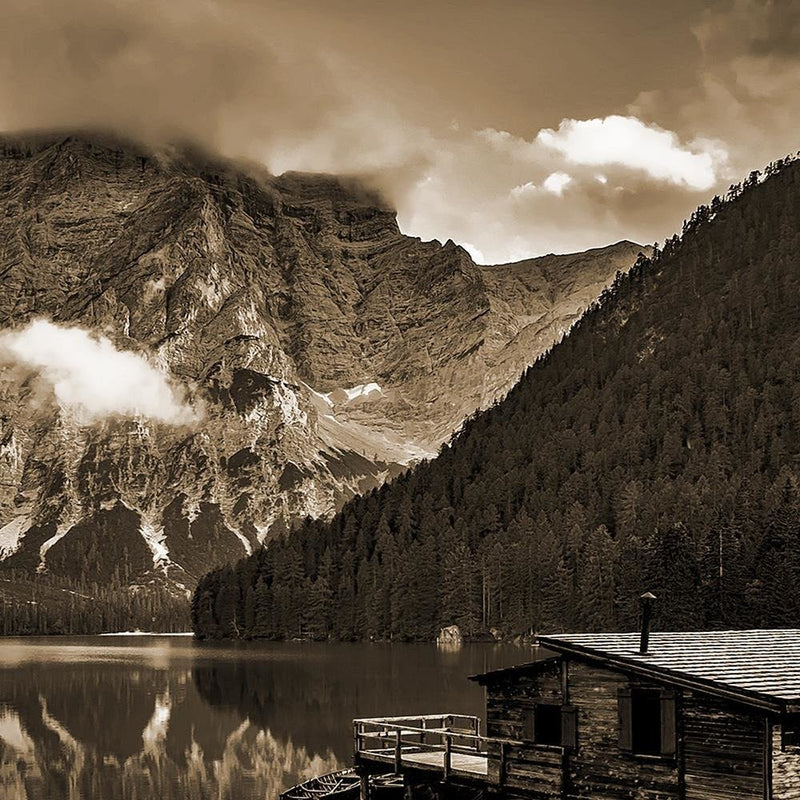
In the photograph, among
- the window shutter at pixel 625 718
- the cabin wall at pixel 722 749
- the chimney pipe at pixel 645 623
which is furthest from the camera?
the chimney pipe at pixel 645 623

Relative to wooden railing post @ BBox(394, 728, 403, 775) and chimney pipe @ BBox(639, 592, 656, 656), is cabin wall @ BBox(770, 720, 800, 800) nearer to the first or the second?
chimney pipe @ BBox(639, 592, 656, 656)

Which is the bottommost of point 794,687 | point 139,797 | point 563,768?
point 139,797

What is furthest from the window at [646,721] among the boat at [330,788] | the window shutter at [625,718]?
the boat at [330,788]

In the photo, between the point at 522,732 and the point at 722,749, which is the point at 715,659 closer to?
the point at 722,749

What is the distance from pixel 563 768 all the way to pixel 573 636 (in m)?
5.37

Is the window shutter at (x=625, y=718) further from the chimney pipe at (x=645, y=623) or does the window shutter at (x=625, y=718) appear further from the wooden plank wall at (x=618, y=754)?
the chimney pipe at (x=645, y=623)

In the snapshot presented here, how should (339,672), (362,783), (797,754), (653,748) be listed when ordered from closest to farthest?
(797,754) → (653,748) → (362,783) → (339,672)

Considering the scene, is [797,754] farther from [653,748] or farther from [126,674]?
[126,674]

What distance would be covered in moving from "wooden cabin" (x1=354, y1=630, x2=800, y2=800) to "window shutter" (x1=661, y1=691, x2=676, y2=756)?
0.14 ft

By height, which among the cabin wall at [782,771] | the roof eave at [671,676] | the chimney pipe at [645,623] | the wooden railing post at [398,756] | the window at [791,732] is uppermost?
the chimney pipe at [645,623]

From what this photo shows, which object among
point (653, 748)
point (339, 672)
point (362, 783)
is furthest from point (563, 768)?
point (339, 672)

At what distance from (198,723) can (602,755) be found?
72.7 metres

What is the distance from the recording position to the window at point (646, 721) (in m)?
48.5

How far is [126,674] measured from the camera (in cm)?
18212
